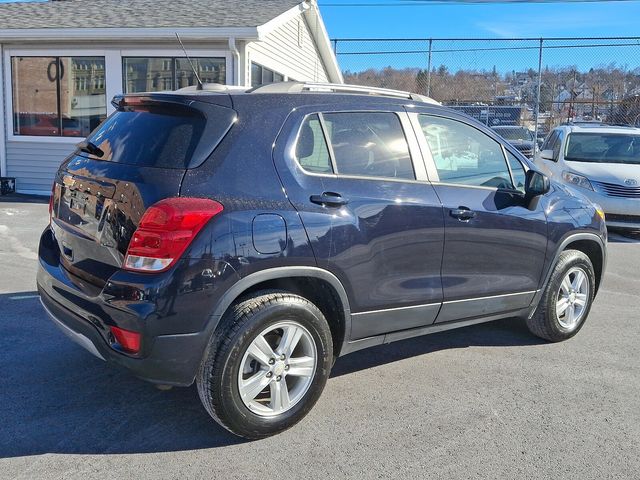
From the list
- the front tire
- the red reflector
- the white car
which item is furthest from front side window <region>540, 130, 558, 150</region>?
the red reflector

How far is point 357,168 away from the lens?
11.9 ft

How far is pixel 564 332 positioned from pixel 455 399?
1.55m

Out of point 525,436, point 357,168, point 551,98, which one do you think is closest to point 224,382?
point 357,168

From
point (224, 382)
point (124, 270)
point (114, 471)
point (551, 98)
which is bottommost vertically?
point (114, 471)

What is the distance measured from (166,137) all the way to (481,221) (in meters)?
2.10

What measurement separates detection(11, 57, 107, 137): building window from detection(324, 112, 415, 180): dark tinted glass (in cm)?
959

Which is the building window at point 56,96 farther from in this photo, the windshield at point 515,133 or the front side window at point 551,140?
the windshield at point 515,133

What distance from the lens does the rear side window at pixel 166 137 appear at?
123 inches

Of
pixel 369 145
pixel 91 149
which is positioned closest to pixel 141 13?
pixel 91 149

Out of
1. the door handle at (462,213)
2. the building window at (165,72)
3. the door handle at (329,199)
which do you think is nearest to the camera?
the door handle at (329,199)

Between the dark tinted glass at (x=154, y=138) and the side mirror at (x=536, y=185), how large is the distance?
7.89 feet

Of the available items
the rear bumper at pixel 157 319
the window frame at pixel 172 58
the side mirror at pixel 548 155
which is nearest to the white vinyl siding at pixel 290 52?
the window frame at pixel 172 58

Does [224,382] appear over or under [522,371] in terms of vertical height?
over

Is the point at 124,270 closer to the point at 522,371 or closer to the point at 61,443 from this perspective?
the point at 61,443
